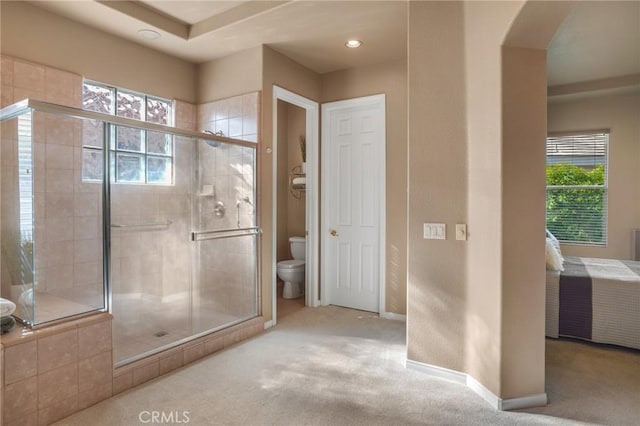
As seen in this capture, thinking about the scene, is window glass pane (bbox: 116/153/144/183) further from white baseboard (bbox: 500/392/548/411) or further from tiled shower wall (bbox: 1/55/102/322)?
white baseboard (bbox: 500/392/548/411)

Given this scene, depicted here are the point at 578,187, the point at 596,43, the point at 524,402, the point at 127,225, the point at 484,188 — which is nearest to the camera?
the point at 524,402

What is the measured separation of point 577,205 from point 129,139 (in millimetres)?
5462

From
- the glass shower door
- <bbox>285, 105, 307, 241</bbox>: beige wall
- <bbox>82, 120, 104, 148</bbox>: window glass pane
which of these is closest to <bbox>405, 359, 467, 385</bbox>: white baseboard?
the glass shower door

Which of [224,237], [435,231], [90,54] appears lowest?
[224,237]

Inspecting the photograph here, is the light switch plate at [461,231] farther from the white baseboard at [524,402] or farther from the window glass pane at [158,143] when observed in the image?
the window glass pane at [158,143]

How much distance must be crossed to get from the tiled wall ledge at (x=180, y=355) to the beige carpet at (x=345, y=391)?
7cm

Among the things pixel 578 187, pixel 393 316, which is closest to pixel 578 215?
pixel 578 187

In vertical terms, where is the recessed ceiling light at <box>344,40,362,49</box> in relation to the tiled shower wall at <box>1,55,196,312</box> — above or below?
above

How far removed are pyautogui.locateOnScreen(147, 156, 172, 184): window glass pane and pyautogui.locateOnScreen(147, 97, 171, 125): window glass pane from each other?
3.02 ft

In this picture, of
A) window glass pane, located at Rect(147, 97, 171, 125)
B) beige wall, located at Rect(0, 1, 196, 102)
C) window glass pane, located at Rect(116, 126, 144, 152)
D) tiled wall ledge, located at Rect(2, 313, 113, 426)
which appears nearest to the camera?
tiled wall ledge, located at Rect(2, 313, 113, 426)

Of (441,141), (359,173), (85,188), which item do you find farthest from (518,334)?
(85,188)

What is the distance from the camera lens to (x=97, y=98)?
3297 mm

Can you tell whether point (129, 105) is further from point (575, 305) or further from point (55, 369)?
point (575, 305)

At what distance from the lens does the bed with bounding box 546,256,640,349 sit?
2.94m
